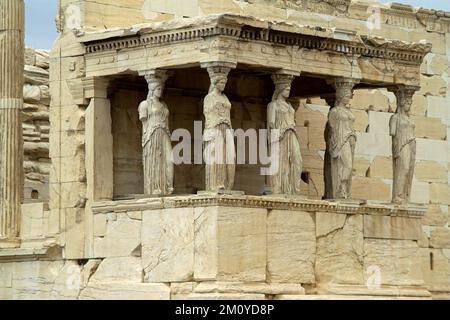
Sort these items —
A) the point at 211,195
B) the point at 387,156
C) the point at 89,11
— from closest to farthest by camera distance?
1. the point at 211,195
2. the point at 89,11
3. the point at 387,156

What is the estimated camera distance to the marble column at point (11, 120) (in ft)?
83.5

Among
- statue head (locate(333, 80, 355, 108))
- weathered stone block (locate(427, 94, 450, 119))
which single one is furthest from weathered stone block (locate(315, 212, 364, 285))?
weathered stone block (locate(427, 94, 450, 119))

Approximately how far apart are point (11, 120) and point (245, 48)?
3.79 metres

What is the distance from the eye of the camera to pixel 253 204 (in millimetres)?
23422

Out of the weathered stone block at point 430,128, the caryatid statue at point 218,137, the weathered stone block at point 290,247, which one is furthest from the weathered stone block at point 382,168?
the caryatid statue at point 218,137

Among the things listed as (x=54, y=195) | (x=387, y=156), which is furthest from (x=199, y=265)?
(x=387, y=156)

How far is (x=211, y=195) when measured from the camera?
23.0 meters

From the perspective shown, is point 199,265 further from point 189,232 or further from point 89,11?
point 89,11

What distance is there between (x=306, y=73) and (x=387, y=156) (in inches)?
168

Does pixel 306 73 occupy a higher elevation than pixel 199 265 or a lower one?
higher

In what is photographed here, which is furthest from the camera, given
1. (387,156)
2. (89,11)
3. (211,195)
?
(387,156)

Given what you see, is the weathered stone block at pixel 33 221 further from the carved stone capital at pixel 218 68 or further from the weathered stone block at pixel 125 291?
the carved stone capital at pixel 218 68

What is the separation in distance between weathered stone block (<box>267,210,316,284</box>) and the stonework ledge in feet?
0.41

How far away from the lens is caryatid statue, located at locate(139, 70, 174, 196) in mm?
23719
